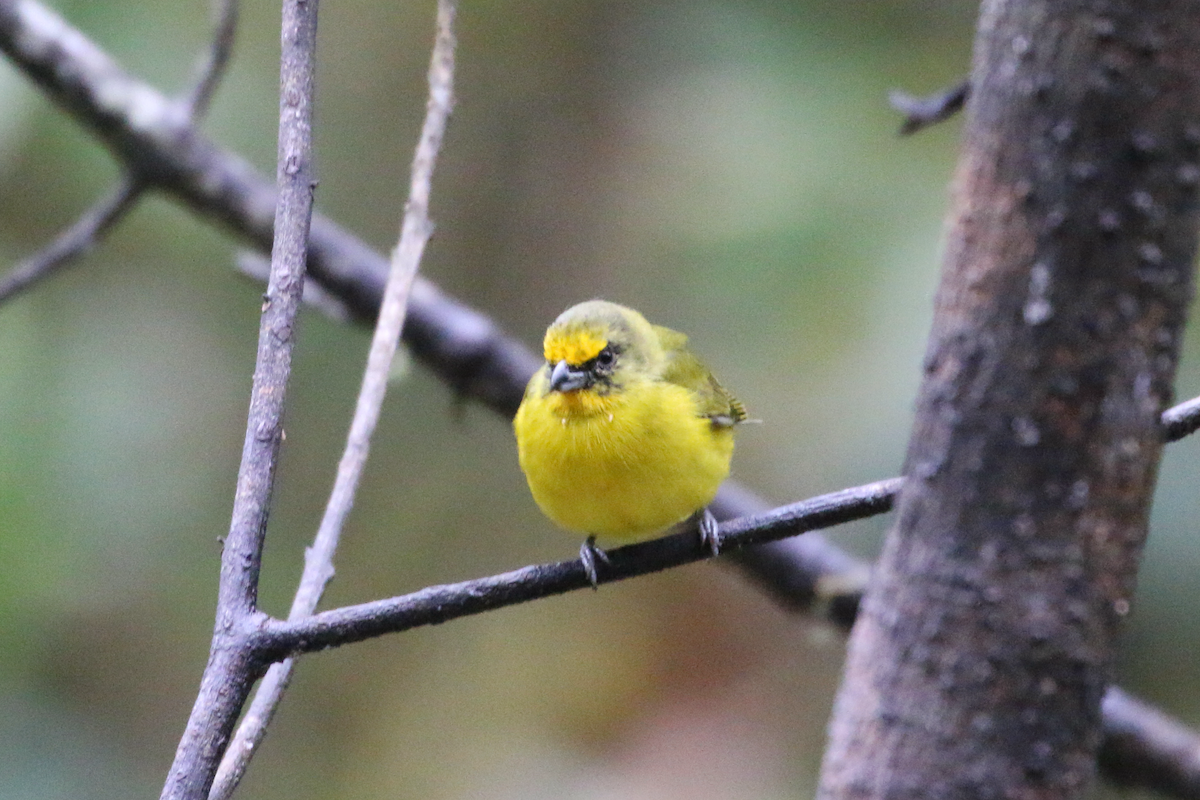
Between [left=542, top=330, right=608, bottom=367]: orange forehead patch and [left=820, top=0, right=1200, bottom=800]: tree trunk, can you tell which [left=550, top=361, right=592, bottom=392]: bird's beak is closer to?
[left=542, top=330, right=608, bottom=367]: orange forehead patch

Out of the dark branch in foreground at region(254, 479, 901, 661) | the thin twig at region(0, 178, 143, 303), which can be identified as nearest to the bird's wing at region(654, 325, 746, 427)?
the dark branch in foreground at region(254, 479, 901, 661)

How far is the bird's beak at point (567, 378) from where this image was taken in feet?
10.2

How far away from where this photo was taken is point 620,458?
2926mm

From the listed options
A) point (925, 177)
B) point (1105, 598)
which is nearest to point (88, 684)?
point (925, 177)

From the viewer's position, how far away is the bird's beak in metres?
3.11

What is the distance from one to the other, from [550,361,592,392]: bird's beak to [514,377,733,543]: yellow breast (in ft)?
0.07

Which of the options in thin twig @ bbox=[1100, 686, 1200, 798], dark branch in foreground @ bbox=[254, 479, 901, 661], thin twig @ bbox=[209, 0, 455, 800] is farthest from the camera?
thin twig @ bbox=[1100, 686, 1200, 798]

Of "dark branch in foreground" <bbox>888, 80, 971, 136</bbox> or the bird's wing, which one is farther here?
the bird's wing

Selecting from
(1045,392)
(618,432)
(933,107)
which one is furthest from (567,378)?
(1045,392)

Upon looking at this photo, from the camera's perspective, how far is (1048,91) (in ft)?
3.71

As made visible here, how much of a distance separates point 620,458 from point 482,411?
3.34m

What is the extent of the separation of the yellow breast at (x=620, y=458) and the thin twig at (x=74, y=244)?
1497 millimetres

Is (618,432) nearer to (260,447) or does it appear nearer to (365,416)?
(365,416)

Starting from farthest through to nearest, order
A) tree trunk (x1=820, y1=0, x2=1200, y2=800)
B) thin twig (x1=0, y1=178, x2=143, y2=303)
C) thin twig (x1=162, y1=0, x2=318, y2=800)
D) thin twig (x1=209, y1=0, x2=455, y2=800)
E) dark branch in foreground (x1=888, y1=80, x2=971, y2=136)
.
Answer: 1. thin twig (x1=0, y1=178, x2=143, y2=303)
2. dark branch in foreground (x1=888, y1=80, x2=971, y2=136)
3. thin twig (x1=209, y1=0, x2=455, y2=800)
4. thin twig (x1=162, y1=0, x2=318, y2=800)
5. tree trunk (x1=820, y1=0, x2=1200, y2=800)
